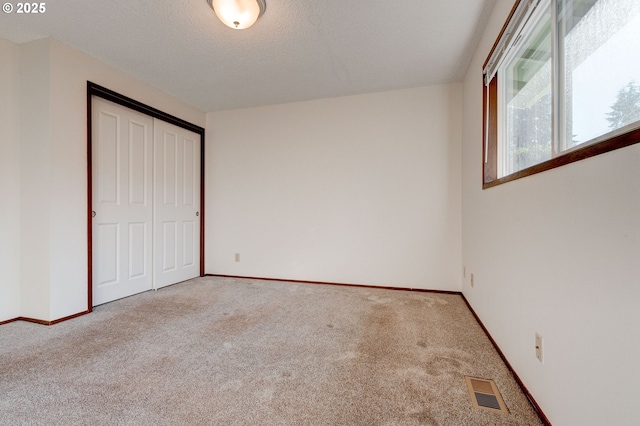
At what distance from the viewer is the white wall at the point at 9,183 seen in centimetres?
231

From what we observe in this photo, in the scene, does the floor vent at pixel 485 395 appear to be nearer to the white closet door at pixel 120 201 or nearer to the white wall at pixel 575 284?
the white wall at pixel 575 284

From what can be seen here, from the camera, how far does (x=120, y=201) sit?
289 centimetres

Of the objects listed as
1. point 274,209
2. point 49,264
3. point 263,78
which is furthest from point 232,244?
point 263,78

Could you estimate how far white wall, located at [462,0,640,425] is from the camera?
80cm

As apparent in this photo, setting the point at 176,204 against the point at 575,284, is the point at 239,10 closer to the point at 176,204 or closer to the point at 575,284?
the point at 575,284

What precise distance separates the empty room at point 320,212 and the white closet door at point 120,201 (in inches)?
0.9

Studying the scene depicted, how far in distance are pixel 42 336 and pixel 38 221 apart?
91cm

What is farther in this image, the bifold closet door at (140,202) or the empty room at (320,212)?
the bifold closet door at (140,202)

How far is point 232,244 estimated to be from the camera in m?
3.96

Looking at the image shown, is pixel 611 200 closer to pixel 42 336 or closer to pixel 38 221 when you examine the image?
pixel 42 336

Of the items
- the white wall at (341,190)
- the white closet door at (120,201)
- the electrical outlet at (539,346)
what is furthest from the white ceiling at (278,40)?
the electrical outlet at (539,346)

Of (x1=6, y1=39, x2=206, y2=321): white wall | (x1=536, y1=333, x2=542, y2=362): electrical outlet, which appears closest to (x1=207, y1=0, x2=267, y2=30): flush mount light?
(x1=6, y1=39, x2=206, y2=321): white wall

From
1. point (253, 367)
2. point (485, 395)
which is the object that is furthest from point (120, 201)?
point (485, 395)

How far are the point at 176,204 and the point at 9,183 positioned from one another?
1452 millimetres
